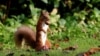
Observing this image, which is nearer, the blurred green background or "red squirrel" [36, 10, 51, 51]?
"red squirrel" [36, 10, 51, 51]

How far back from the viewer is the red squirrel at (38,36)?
23.2 feet

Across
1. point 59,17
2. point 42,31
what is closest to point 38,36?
→ point 42,31

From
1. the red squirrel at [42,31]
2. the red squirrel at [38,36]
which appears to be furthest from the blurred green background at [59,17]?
the red squirrel at [42,31]

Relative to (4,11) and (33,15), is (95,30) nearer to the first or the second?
(33,15)

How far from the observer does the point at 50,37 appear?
963 centimetres

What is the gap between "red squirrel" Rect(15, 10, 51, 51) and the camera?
7077 millimetres

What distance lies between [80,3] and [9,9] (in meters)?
2.02

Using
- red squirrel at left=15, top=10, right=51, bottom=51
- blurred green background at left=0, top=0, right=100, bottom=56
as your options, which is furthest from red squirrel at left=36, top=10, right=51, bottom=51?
blurred green background at left=0, top=0, right=100, bottom=56

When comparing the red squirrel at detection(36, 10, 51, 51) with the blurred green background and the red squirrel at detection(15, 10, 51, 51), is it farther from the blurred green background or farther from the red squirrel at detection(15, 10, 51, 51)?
the blurred green background

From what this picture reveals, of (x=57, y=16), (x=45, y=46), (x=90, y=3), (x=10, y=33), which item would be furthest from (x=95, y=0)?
(x=45, y=46)

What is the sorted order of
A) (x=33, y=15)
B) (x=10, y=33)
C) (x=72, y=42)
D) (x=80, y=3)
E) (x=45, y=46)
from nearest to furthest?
(x=45, y=46), (x=72, y=42), (x=10, y=33), (x=33, y=15), (x=80, y=3)

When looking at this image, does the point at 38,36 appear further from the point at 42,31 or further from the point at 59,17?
the point at 59,17

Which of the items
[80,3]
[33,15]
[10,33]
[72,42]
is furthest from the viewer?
[80,3]

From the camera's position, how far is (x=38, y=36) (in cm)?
711
